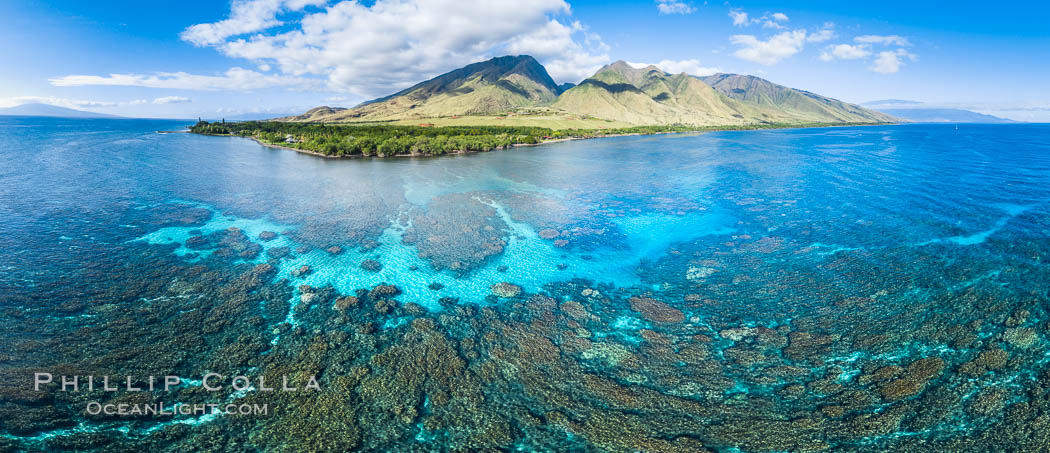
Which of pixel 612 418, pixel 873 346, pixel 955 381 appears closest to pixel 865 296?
pixel 873 346

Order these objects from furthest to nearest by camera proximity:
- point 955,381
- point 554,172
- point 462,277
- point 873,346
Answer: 1. point 554,172
2. point 462,277
3. point 873,346
4. point 955,381

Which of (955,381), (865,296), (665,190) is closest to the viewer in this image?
(955,381)

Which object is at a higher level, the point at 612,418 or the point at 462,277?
the point at 462,277

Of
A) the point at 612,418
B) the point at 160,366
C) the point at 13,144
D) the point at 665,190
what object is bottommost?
the point at 612,418

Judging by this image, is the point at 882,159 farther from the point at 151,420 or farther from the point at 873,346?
the point at 151,420

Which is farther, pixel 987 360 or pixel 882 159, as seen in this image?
pixel 882 159

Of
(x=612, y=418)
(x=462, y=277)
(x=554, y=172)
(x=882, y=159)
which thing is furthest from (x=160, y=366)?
(x=882, y=159)

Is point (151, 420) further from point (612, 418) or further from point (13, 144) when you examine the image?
point (13, 144)
